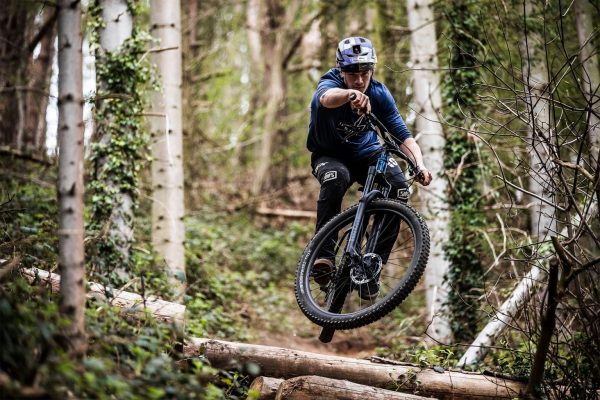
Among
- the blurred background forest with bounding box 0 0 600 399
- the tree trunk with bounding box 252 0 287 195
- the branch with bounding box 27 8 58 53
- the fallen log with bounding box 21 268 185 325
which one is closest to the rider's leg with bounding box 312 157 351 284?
the blurred background forest with bounding box 0 0 600 399

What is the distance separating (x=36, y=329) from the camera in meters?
3.77

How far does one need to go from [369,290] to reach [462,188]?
4898mm

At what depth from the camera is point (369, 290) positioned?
17.7 ft

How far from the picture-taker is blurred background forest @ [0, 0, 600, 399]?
4.80 metres

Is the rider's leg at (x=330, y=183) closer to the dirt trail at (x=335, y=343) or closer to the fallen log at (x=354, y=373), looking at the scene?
the fallen log at (x=354, y=373)

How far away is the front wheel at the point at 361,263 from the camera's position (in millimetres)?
5145

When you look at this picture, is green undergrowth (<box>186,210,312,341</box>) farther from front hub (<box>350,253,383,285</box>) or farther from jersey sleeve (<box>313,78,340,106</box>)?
jersey sleeve (<box>313,78,340,106</box>)

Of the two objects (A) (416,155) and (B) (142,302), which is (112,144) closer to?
(B) (142,302)

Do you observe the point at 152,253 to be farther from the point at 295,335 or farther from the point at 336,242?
the point at 336,242

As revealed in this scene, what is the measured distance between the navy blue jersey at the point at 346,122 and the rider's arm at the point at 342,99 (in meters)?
0.33

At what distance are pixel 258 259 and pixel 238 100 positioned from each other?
1024 centimetres

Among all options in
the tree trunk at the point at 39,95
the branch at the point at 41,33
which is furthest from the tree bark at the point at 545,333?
the branch at the point at 41,33

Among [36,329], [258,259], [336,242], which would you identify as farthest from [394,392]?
[258,259]

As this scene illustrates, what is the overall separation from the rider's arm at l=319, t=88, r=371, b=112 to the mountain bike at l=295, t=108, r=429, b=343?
1.04 feet
